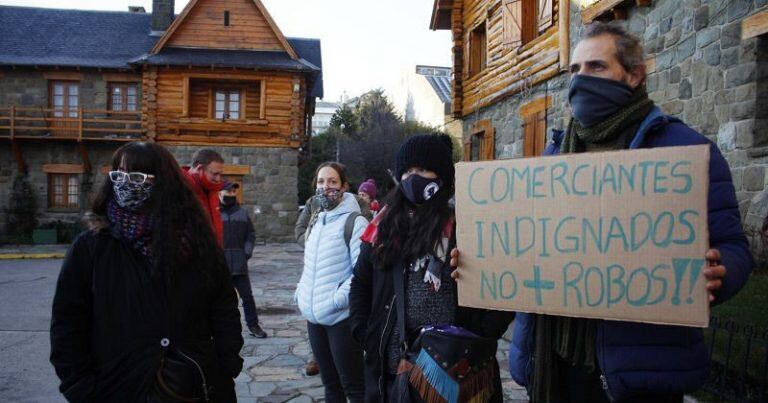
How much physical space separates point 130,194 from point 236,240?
504 centimetres

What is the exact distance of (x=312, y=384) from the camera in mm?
5773

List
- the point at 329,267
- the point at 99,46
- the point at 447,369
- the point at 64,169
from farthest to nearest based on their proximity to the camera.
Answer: the point at 99,46, the point at 64,169, the point at 329,267, the point at 447,369

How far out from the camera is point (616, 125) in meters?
2.19

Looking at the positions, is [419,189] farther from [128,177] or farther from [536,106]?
[536,106]

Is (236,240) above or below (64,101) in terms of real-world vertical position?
below

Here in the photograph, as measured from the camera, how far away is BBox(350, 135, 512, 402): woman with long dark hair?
2.80 metres

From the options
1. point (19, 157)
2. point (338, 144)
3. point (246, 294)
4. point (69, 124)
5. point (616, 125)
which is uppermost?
point (338, 144)

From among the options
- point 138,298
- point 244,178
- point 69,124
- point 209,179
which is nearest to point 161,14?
point 69,124

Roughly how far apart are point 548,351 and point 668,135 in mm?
893

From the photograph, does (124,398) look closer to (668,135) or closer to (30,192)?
(668,135)

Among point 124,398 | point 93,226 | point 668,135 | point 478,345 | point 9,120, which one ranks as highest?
point 9,120

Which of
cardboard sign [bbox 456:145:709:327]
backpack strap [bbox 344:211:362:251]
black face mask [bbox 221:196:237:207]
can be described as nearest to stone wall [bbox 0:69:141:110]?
black face mask [bbox 221:196:237:207]

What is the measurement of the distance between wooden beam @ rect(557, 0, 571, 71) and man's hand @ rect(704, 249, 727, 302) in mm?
9081

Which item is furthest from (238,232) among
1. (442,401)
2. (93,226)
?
(442,401)
